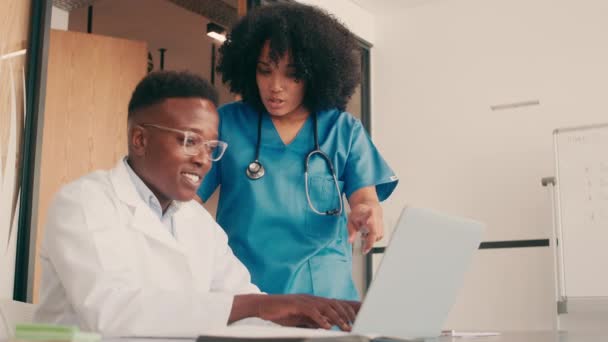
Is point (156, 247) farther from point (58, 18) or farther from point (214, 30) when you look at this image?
point (214, 30)

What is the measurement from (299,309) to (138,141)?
511mm

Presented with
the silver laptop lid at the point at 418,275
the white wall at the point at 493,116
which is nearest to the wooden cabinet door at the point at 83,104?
the white wall at the point at 493,116

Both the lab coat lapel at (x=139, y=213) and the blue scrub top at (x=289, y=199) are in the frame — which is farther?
the blue scrub top at (x=289, y=199)

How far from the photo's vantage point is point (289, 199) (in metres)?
1.66

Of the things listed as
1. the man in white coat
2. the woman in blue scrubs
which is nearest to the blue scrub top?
the woman in blue scrubs

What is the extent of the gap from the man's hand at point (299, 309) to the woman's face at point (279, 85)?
0.71 m

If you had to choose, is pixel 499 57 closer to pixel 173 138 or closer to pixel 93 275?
pixel 173 138

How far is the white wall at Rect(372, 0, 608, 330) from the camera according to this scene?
155 inches

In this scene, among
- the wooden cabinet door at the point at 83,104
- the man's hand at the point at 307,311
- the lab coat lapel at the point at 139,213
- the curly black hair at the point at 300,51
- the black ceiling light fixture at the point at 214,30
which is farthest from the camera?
the black ceiling light fixture at the point at 214,30

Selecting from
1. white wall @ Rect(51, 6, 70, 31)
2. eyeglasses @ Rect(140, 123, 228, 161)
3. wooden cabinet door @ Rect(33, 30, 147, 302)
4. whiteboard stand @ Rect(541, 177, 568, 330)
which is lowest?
whiteboard stand @ Rect(541, 177, 568, 330)

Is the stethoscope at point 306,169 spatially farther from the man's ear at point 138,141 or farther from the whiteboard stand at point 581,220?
the whiteboard stand at point 581,220

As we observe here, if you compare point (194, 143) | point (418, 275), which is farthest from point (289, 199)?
point (418, 275)

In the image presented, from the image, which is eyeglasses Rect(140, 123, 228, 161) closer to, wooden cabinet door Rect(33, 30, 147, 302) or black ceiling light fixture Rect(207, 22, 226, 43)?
wooden cabinet door Rect(33, 30, 147, 302)

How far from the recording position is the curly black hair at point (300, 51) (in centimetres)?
174
